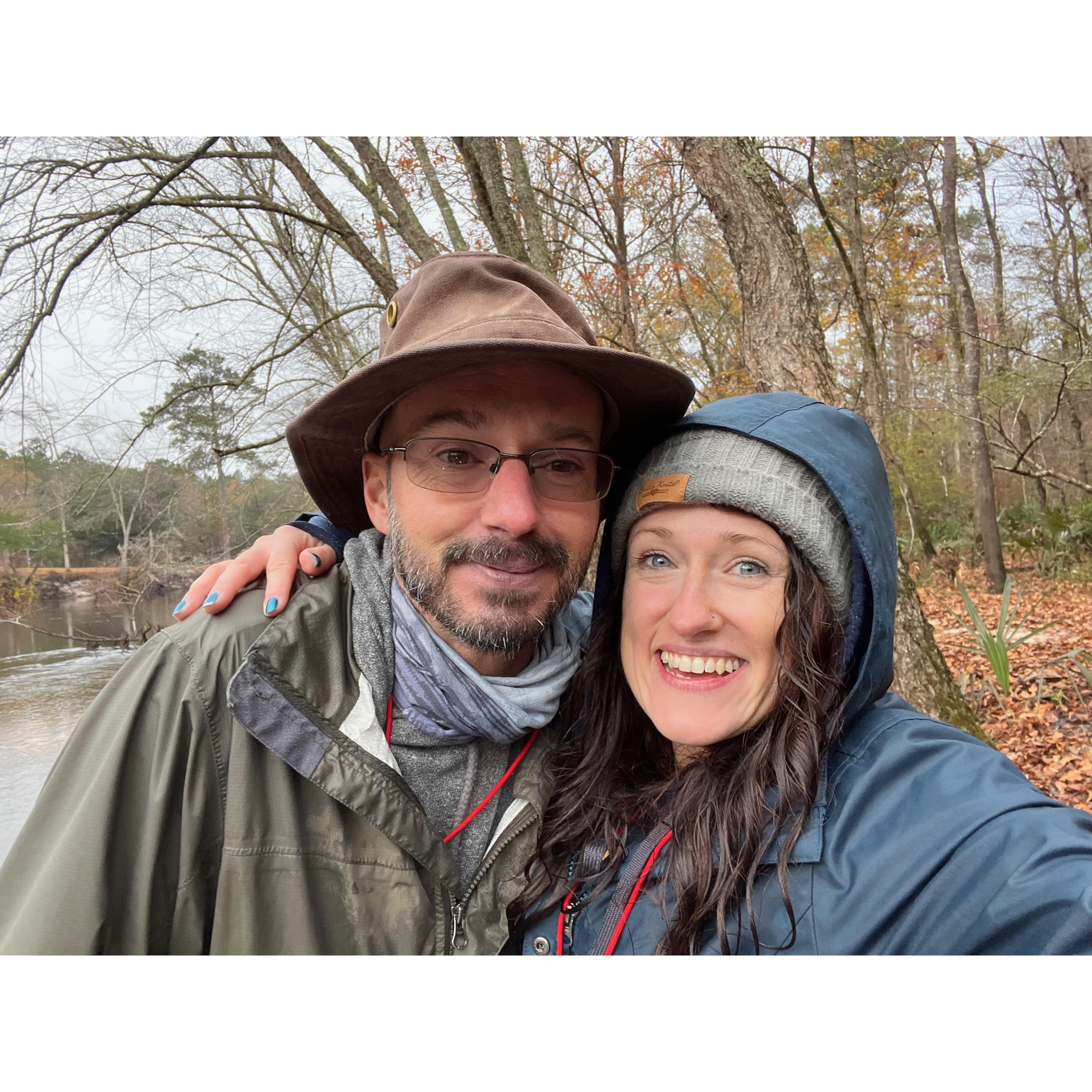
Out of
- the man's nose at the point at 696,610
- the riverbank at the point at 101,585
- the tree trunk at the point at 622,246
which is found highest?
the tree trunk at the point at 622,246

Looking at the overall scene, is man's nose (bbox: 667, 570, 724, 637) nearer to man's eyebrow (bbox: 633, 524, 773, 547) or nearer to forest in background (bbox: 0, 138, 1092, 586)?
man's eyebrow (bbox: 633, 524, 773, 547)

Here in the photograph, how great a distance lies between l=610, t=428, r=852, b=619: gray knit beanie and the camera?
1353 millimetres

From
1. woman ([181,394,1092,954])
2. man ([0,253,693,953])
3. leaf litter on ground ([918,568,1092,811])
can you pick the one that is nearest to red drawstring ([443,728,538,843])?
man ([0,253,693,953])

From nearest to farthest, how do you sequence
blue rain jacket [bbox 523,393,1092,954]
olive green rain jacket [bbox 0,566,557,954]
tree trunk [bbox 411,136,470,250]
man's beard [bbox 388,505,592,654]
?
1. blue rain jacket [bbox 523,393,1092,954]
2. olive green rain jacket [bbox 0,566,557,954]
3. man's beard [bbox 388,505,592,654]
4. tree trunk [bbox 411,136,470,250]

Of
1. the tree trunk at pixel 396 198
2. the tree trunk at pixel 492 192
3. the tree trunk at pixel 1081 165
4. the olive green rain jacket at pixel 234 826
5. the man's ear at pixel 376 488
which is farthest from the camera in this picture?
the tree trunk at pixel 396 198

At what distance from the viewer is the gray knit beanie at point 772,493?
4.44ft

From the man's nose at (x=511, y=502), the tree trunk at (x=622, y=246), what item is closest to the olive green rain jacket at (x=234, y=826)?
the man's nose at (x=511, y=502)

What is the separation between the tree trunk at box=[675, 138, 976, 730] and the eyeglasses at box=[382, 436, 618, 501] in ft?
5.73

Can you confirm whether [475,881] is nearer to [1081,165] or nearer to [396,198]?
[396,198]

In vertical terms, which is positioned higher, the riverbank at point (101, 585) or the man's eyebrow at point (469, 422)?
the man's eyebrow at point (469, 422)

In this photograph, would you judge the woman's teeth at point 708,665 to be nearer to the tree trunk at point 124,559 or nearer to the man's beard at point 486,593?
the man's beard at point 486,593

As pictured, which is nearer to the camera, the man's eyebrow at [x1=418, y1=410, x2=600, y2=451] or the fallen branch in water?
the man's eyebrow at [x1=418, y1=410, x2=600, y2=451]

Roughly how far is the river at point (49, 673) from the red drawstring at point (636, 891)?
228 cm
